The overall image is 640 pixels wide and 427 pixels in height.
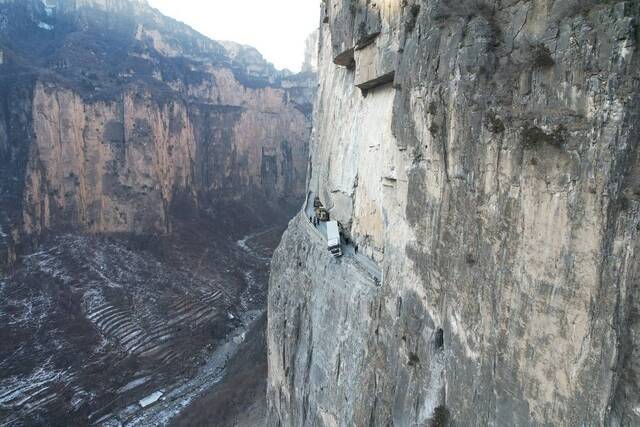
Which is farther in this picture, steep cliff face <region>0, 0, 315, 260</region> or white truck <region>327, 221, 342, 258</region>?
steep cliff face <region>0, 0, 315, 260</region>

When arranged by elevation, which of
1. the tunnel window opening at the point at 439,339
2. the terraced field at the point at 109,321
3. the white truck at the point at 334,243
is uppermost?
the white truck at the point at 334,243

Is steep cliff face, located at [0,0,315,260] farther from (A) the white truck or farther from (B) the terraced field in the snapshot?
(A) the white truck

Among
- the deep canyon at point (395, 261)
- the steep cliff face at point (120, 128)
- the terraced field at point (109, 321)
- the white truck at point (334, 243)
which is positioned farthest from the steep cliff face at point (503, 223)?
the steep cliff face at point (120, 128)

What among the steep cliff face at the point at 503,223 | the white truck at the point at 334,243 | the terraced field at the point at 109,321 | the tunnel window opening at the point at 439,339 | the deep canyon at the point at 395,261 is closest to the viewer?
the steep cliff face at the point at 503,223

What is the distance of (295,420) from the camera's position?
62.4 ft

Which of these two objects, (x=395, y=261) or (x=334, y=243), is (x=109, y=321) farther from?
(x=395, y=261)

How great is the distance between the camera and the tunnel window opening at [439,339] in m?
10.3

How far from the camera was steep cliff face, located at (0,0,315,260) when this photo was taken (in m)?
50.1

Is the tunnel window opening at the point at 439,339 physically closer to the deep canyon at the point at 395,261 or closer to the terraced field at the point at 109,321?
the deep canyon at the point at 395,261

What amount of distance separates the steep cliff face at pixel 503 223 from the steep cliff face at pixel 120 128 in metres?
46.8

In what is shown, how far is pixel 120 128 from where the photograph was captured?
55.5 meters

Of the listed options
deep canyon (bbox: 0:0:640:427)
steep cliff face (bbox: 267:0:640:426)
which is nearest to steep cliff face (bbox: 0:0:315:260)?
deep canyon (bbox: 0:0:640:427)

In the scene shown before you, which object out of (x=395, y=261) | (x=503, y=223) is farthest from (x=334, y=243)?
(x=503, y=223)

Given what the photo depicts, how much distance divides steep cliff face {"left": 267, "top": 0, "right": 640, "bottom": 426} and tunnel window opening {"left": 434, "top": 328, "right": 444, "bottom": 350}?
11 cm
